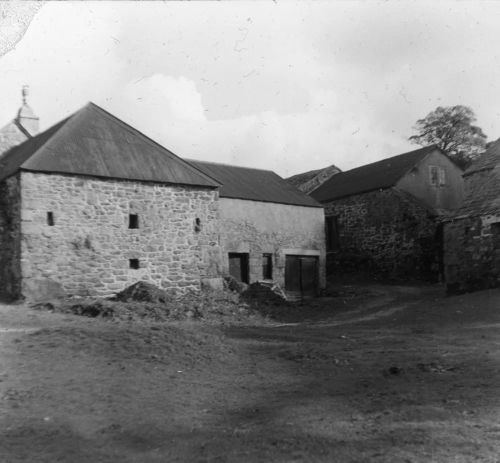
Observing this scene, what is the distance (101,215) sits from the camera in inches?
657

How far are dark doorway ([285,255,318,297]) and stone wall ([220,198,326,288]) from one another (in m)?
0.27

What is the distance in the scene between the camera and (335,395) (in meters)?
6.77

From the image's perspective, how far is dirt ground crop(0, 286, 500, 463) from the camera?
501 cm

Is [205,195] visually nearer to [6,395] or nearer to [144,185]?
[144,185]

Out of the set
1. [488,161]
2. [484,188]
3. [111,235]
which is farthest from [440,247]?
→ [111,235]

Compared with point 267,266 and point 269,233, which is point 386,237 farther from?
point 267,266

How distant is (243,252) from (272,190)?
4053mm

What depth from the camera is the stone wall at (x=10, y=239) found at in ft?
51.1

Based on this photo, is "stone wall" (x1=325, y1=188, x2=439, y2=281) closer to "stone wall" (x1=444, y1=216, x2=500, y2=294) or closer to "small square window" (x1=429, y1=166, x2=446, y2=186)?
"small square window" (x1=429, y1=166, x2=446, y2=186)

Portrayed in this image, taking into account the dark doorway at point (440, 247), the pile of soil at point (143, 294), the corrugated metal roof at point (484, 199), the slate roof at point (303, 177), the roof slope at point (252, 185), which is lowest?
the pile of soil at point (143, 294)

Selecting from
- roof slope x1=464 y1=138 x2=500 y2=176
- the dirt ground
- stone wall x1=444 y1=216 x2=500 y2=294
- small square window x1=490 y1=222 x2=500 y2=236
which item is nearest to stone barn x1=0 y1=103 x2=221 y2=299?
the dirt ground

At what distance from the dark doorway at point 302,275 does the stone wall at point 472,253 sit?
714cm

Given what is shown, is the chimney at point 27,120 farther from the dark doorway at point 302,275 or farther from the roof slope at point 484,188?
the roof slope at point 484,188

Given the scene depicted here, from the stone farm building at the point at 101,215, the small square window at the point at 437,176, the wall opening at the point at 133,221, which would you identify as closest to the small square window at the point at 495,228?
the stone farm building at the point at 101,215
